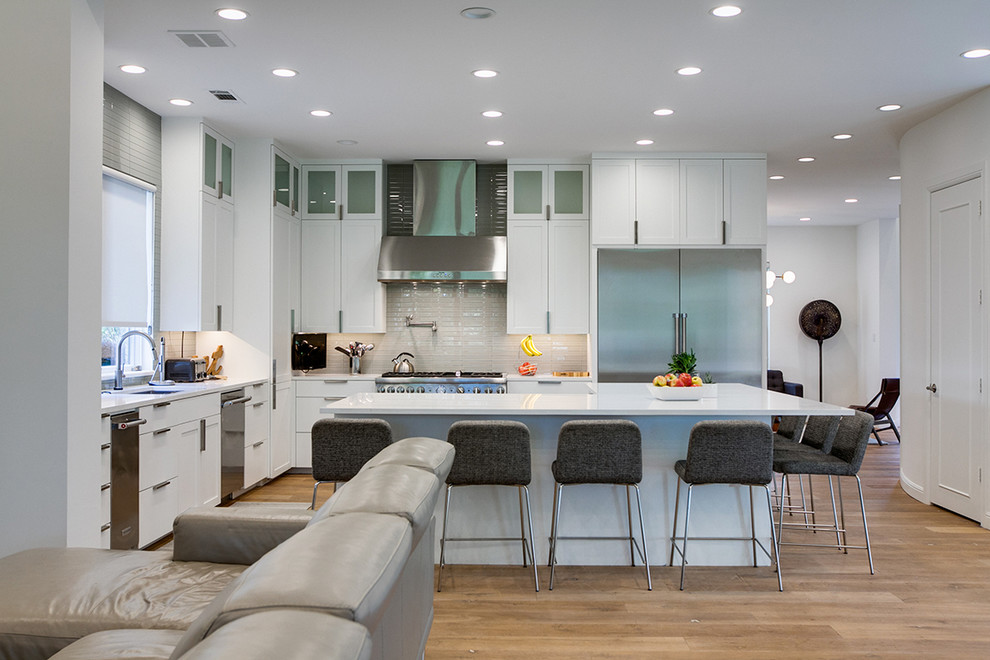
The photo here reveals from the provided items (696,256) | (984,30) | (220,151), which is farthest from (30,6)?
(696,256)

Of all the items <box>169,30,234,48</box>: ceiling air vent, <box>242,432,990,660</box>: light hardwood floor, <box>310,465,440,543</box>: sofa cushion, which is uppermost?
<box>169,30,234,48</box>: ceiling air vent

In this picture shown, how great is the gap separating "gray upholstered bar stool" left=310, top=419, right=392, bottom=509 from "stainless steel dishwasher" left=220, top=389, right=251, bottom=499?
1.83m

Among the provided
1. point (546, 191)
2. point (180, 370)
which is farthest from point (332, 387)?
point (546, 191)

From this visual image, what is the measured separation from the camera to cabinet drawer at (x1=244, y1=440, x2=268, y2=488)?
18.1 ft

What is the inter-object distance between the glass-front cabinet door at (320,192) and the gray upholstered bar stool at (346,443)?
3.61 m

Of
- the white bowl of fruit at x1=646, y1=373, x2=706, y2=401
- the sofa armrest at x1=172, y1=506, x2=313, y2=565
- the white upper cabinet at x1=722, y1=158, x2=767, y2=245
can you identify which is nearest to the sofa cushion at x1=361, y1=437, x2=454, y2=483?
the sofa armrest at x1=172, y1=506, x2=313, y2=565

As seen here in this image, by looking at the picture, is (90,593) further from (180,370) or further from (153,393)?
(180,370)

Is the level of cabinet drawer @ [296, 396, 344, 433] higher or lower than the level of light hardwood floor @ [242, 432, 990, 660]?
higher

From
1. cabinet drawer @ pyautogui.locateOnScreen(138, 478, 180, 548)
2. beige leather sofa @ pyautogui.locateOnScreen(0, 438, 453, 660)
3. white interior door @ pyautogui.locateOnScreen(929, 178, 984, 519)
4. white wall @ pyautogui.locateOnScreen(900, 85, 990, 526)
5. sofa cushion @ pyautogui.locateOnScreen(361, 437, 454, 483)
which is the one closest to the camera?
beige leather sofa @ pyautogui.locateOnScreen(0, 438, 453, 660)

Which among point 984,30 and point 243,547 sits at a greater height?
point 984,30

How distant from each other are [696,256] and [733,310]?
0.57 metres

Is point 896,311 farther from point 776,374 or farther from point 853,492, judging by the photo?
point 853,492

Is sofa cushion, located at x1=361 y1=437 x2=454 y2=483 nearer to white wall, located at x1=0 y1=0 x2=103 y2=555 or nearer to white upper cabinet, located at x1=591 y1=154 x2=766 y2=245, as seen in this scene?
white wall, located at x1=0 y1=0 x2=103 y2=555

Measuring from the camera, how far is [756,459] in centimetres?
352
